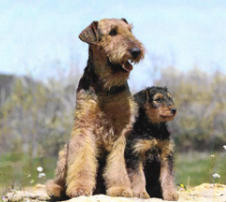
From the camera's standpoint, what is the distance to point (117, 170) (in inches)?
253

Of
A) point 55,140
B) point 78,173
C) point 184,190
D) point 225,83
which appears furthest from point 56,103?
point 78,173

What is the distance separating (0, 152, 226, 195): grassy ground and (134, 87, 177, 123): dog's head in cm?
100

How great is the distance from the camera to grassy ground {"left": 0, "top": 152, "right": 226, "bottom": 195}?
808 centimetres

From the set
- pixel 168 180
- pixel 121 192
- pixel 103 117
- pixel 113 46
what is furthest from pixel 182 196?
pixel 113 46

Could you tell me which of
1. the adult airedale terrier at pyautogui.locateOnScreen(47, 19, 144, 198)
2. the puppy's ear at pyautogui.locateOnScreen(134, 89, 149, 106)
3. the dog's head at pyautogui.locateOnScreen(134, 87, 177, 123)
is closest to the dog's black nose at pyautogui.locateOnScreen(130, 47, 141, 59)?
the adult airedale terrier at pyautogui.locateOnScreen(47, 19, 144, 198)

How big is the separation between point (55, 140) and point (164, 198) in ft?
45.5

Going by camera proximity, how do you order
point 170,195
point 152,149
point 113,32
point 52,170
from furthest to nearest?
point 52,170 < point 152,149 < point 170,195 < point 113,32

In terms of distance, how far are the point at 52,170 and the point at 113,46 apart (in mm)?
7312

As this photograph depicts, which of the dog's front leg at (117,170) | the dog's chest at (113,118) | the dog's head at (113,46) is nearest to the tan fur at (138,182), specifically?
the dog's front leg at (117,170)

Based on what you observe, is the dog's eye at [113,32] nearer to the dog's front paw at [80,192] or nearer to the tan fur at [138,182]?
the tan fur at [138,182]

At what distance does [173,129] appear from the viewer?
21.4 meters

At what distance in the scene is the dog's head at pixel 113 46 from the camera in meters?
Result: 6.15

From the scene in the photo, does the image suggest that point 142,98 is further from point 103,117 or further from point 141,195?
point 141,195

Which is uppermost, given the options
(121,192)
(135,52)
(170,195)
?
(135,52)
